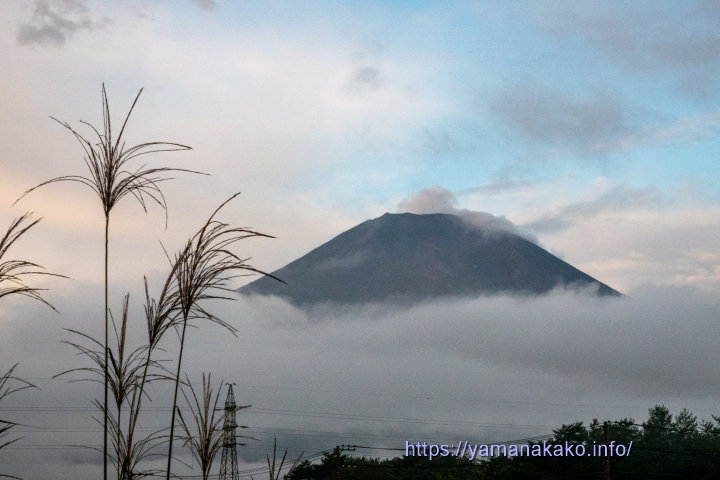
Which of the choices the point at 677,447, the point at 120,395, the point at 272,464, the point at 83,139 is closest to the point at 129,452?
the point at 120,395

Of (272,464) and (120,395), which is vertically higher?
(120,395)

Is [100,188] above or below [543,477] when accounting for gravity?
above

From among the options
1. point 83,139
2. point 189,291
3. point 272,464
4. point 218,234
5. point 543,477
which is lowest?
point 543,477

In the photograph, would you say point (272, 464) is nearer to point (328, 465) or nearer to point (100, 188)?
point (100, 188)

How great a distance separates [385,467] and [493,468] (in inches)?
365

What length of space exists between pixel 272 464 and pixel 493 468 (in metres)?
70.2

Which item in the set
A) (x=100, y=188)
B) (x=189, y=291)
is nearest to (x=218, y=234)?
(x=189, y=291)

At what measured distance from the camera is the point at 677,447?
74312 mm

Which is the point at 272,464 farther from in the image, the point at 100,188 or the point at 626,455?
the point at 626,455

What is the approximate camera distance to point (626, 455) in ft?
250

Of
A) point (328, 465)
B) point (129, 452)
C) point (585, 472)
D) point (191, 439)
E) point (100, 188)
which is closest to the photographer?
point (100, 188)

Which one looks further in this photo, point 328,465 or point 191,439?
point 328,465

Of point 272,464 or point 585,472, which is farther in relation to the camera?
point 585,472

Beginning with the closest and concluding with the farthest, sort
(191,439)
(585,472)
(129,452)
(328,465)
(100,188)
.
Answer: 1. (100,188)
2. (129,452)
3. (191,439)
4. (585,472)
5. (328,465)
